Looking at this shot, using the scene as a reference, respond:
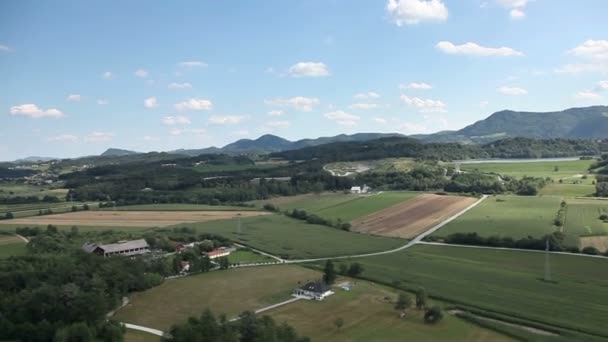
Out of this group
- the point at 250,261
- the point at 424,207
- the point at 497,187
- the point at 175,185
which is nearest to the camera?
the point at 250,261

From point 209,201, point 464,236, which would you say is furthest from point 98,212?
point 464,236

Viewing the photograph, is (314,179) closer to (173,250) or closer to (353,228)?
(353,228)

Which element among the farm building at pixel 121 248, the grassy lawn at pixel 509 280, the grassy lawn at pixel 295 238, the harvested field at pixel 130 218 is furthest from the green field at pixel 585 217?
the farm building at pixel 121 248

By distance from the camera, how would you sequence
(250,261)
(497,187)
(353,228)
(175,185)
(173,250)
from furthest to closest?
(175,185) < (497,187) < (353,228) < (173,250) < (250,261)

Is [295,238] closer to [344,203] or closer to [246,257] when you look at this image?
[246,257]

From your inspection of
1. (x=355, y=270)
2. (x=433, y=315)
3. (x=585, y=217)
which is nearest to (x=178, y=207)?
(x=355, y=270)

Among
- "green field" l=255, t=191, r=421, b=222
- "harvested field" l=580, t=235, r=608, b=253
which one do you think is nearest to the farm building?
"green field" l=255, t=191, r=421, b=222

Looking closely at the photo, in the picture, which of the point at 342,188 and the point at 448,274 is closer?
the point at 448,274
